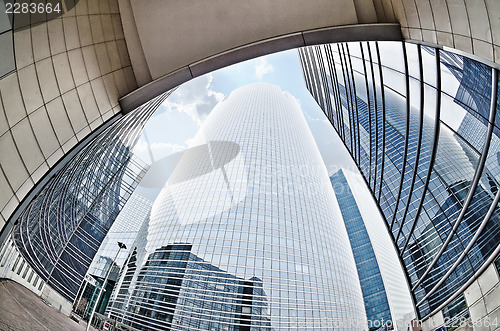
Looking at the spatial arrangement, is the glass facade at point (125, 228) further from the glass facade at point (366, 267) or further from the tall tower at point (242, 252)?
the glass facade at point (366, 267)

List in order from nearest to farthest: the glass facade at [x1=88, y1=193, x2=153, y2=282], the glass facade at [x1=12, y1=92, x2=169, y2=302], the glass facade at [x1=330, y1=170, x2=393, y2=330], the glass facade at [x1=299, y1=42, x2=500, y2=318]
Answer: the glass facade at [x1=299, y1=42, x2=500, y2=318] → the glass facade at [x1=12, y1=92, x2=169, y2=302] → the glass facade at [x1=88, y1=193, x2=153, y2=282] → the glass facade at [x1=330, y1=170, x2=393, y2=330]

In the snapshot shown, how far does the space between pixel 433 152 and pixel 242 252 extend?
65.1 meters

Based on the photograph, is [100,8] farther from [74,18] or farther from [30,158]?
[30,158]

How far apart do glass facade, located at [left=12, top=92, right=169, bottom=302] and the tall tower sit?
19601 millimetres

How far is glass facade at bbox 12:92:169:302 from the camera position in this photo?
32219mm

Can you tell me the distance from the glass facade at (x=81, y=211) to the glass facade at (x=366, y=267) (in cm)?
9883

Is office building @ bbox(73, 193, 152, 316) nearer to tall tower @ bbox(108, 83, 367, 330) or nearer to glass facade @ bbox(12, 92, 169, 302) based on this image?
glass facade @ bbox(12, 92, 169, 302)

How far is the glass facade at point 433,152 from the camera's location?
395 inches

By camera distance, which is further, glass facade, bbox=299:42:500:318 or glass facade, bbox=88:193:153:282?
glass facade, bbox=88:193:153:282

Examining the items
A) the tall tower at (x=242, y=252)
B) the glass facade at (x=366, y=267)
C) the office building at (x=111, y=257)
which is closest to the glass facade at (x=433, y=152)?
the office building at (x=111, y=257)

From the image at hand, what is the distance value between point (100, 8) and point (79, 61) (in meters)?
1.68

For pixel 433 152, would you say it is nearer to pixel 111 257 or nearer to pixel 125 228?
pixel 111 257

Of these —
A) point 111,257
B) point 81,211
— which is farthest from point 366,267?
point 81,211

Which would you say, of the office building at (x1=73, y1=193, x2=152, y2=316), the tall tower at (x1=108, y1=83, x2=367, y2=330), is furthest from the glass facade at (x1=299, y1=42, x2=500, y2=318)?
the tall tower at (x1=108, y1=83, x2=367, y2=330)
